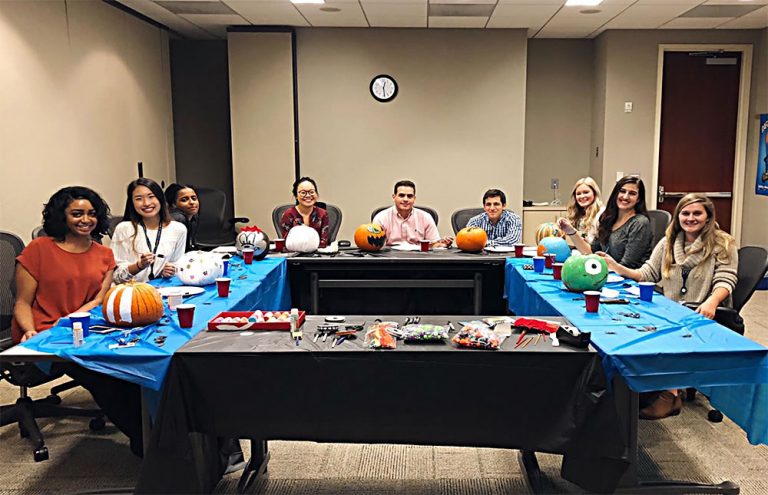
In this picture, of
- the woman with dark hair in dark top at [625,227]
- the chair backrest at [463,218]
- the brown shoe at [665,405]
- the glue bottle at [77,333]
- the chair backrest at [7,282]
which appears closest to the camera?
the glue bottle at [77,333]

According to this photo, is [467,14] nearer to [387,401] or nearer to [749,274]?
→ [749,274]

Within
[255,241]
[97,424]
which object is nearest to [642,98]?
[255,241]

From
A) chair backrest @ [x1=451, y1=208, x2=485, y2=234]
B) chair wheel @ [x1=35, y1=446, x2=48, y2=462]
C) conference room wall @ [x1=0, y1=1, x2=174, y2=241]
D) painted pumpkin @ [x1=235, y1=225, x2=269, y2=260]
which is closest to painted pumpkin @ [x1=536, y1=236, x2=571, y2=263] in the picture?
chair backrest @ [x1=451, y1=208, x2=485, y2=234]

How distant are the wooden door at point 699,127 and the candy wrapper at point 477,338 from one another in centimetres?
587

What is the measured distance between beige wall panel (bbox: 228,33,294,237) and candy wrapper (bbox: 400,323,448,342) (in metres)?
5.09

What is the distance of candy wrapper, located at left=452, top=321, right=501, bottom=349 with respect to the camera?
2.18 metres

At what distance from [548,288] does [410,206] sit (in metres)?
1.86

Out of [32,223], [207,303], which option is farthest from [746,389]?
A: [32,223]

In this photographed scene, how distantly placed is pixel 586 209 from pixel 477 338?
260 centimetres

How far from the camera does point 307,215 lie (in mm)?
4934

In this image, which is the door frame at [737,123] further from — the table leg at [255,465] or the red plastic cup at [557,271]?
the table leg at [255,465]

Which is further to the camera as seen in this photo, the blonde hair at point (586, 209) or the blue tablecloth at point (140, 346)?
the blonde hair at point (586, 209)

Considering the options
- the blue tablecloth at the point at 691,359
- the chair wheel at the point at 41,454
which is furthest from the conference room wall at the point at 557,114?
the chair wheel at the point at 41,454

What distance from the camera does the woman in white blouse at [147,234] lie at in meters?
3.51
